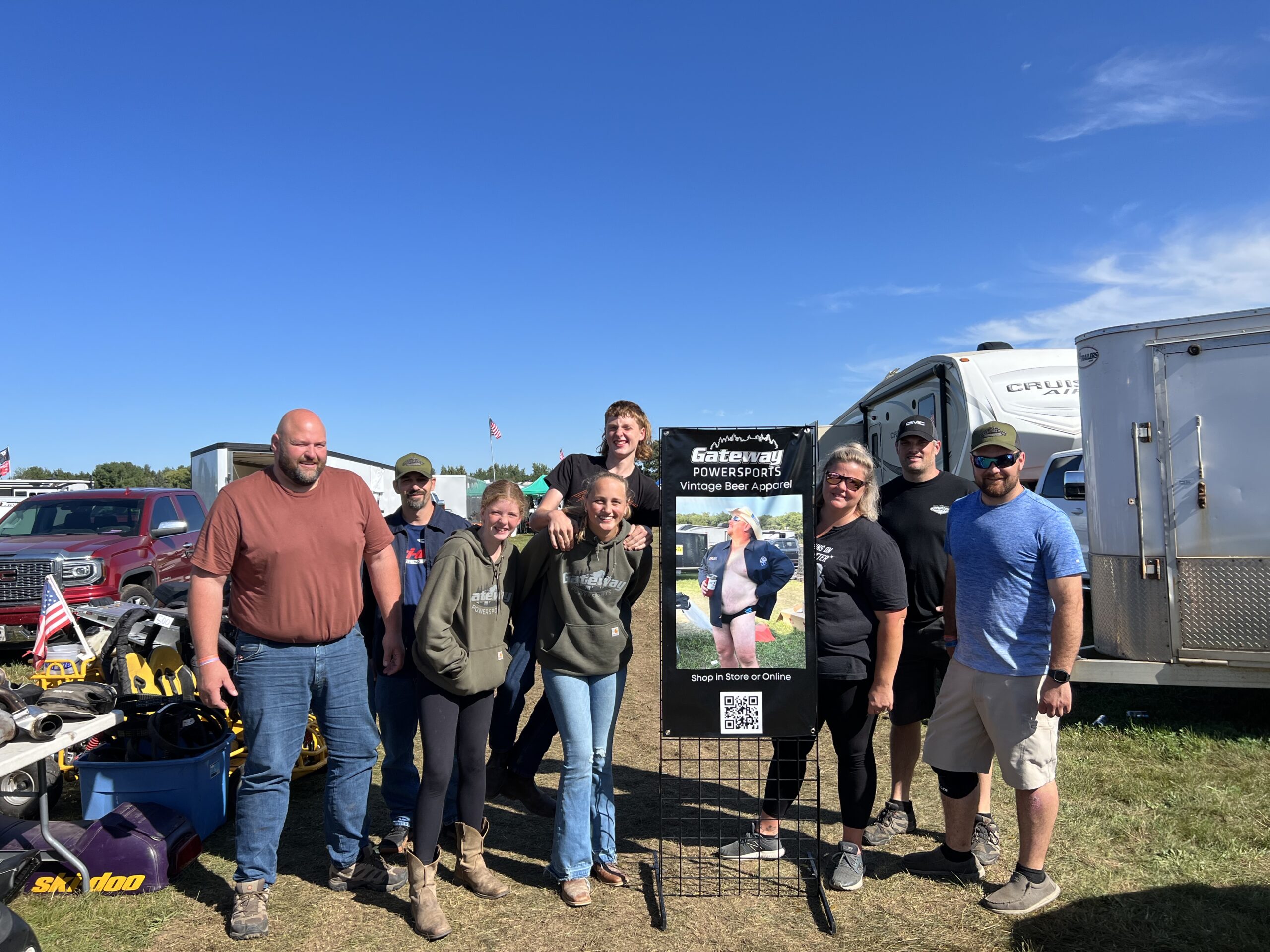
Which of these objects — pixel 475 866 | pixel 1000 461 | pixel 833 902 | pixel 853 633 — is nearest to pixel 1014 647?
pixel 853 633

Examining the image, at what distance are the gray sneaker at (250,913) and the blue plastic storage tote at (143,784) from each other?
0.87m

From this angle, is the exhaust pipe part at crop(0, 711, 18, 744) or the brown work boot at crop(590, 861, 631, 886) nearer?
the exhaust pipe part at crop(0, 711, 18, 744)

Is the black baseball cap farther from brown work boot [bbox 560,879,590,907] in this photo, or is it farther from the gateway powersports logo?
brown work boot [bbox 560,879,590,907]

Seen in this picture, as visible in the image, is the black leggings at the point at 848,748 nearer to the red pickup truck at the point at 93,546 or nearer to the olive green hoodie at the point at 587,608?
the olive green hoodie at the point at 587,608

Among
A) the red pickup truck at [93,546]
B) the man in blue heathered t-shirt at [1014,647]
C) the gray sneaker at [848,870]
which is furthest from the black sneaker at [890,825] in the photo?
the red pickup truck at [93,546]

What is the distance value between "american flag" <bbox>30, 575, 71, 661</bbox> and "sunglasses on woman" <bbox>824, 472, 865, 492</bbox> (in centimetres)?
468

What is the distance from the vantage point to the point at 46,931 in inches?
133

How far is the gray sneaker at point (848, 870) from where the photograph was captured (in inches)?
149

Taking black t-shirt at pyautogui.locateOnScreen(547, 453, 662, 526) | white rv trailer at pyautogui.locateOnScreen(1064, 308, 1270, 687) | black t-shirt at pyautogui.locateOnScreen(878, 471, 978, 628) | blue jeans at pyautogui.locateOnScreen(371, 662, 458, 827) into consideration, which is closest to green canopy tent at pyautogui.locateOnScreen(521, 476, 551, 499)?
black t-shirt at pyautogui.locateOnScreen(547, 453, 662, 526)

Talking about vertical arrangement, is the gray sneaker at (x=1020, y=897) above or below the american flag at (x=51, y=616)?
below

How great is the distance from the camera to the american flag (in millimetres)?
5281

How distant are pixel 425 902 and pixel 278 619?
1283 millimetres

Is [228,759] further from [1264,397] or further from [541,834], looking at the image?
[1264,397]

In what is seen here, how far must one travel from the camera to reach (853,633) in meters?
3.72
